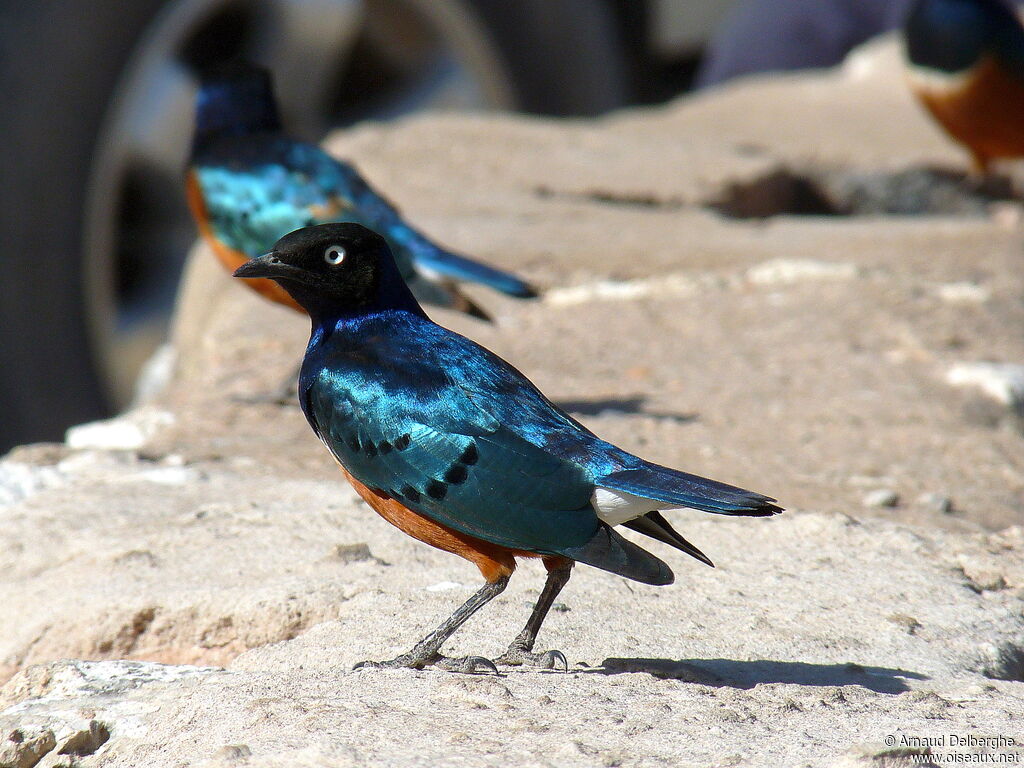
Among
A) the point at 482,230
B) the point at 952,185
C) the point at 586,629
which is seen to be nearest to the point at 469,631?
the point at 586,629

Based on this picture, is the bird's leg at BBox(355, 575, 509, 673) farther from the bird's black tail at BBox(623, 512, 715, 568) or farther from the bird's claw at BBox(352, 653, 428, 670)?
the bird's black tail at BBox(623, 512, 715, 568)

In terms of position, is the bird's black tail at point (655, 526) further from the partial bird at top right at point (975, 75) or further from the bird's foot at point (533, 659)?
the partial bird at top right at point (975, 75)

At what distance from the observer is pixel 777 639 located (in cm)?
248

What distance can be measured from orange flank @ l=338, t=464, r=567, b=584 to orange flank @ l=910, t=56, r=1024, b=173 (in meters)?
4.44

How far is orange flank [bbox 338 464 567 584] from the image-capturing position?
89.9 inches

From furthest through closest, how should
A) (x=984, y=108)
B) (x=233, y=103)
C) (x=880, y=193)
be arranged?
(x=880, y=193), (x=984, y=108), (x=233, y=103)

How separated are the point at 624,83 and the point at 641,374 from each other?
424cm

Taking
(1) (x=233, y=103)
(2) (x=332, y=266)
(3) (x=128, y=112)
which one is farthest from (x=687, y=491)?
(3) (x=128, y=112)

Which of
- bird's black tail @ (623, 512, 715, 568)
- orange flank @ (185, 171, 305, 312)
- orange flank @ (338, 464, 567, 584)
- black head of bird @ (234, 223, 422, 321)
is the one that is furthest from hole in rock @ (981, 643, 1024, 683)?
orange flank @ (185, 171, 305, 312)

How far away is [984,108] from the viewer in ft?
19.9

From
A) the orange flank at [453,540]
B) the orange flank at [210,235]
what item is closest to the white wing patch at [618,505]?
the orange flank at [453,540]

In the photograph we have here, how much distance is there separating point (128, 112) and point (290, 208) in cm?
178

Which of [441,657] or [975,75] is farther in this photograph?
[975,75]

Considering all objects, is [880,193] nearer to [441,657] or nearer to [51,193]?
[51,193]
